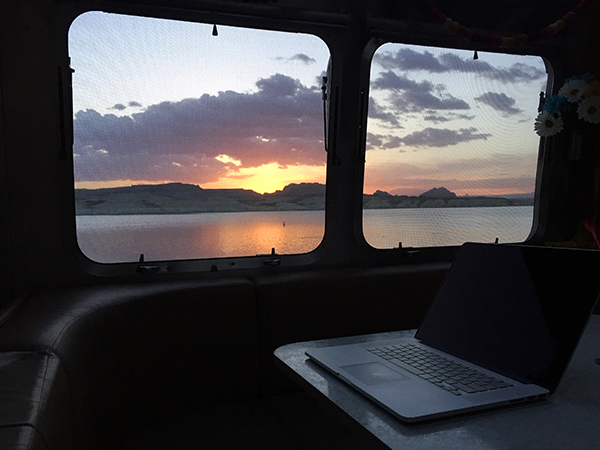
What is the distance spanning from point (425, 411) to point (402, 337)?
570mm

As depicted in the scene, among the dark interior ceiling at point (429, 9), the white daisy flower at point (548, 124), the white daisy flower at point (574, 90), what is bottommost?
the white daisy flower at point (548, 124)

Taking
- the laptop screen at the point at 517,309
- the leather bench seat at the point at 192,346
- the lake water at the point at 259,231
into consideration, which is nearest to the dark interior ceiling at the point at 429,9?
the lake water at the point at 259,231

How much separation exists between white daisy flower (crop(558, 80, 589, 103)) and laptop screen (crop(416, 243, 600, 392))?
2101 mm

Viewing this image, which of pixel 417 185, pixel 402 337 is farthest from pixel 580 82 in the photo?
pixel 402 337

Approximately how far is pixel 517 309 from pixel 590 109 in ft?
7.42

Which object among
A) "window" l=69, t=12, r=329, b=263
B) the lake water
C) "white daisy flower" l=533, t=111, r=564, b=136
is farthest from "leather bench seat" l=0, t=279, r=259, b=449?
"white daisy flower" l=533, t=111, r=564, b=136

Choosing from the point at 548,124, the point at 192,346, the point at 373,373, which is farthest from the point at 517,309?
the point at 548,124

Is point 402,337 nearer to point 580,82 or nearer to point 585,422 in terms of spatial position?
point 585,422

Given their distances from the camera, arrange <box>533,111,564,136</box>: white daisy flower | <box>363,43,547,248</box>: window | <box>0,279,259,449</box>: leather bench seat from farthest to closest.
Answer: <box>533,111,564,136</box>: white daisy flower
<box>363,43,547,248</box>: window
<box>0,279,259,449</box>: leather bench seat

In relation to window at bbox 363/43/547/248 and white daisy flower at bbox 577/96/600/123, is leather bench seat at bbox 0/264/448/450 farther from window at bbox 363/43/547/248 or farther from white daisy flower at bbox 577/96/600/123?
white daisy flower at bbox 577/96/600/123

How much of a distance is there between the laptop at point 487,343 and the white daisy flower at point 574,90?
2110mm

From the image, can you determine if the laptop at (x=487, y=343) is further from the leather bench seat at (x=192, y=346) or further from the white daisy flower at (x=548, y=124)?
the white daisy flower at (x=548, y=124)

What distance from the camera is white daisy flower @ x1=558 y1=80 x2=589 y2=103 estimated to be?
2.81 m

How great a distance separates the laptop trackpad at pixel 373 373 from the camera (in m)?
1.02
